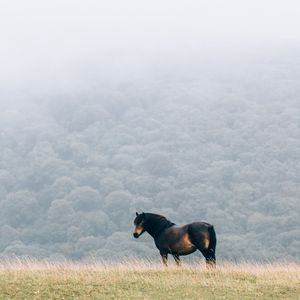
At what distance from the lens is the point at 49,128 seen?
14800 centimetres

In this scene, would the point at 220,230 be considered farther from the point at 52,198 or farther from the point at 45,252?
the point at 52,198

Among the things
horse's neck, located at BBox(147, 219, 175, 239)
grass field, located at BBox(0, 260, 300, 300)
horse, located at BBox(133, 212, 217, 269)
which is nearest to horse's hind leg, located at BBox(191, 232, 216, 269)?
horse, located at BBox(133, 212, 217, 269)

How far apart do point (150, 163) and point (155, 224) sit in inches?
4070

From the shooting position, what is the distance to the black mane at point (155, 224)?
1850cm

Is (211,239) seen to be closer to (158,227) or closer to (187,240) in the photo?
(187,240)

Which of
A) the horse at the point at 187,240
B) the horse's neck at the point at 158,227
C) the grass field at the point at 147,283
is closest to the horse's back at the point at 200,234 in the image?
the horse at the point at 187,240

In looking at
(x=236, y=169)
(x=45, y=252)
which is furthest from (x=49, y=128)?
(x=45, y=252)

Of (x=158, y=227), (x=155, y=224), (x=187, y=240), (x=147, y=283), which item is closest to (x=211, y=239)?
(x=187, y=240)

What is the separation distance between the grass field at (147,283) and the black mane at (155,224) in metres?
1.36

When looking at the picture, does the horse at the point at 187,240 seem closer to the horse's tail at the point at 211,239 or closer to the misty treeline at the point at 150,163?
the horse's tail at the point at 211,239

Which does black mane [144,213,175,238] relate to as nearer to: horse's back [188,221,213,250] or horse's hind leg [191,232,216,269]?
horse's back [188,221,213,250]

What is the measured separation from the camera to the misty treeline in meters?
82.4

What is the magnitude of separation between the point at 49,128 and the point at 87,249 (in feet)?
244

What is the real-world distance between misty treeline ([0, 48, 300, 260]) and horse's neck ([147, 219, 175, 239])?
3530 centimetres
